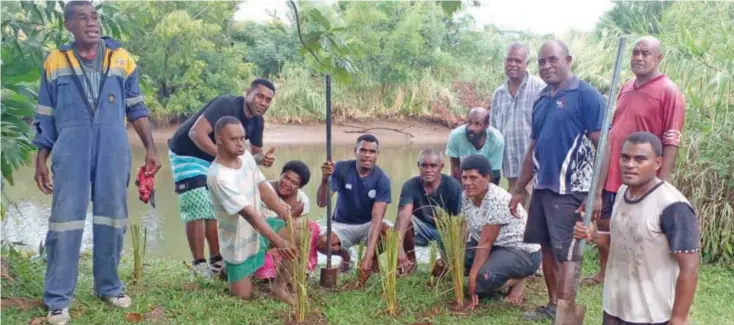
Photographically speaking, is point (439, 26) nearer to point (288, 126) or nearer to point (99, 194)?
point (288, 126)

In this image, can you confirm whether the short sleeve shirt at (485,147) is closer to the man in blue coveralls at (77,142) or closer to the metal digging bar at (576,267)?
the metal digging bar at (576,267)

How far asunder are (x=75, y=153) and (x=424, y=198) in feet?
7.37

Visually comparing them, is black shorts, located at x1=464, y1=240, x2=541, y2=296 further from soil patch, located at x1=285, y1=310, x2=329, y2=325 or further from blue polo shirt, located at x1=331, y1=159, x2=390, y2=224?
soil patch, located at x1=285, y1=310, x2=329, y2=325

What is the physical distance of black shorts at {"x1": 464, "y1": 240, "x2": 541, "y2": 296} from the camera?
159 inches

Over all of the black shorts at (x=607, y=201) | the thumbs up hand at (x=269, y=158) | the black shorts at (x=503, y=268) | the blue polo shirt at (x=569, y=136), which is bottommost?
the black shorts at (x=503, y=268)

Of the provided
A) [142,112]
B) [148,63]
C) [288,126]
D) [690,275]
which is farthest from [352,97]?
[690,275]

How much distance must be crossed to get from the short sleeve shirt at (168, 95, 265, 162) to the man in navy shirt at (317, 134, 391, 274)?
55 cm

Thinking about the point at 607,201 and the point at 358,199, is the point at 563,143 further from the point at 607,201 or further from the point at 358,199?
the point at 358,199

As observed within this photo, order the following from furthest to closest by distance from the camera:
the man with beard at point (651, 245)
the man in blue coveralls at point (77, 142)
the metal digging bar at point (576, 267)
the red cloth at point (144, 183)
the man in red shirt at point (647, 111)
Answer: the red cloth at point (144, 183) → the man in red shirt at point (647, 111) → the man in blue coveralls at point (77, 142) → the metal digging bar at point (576, 267) → the man with beard at point (651, 245)

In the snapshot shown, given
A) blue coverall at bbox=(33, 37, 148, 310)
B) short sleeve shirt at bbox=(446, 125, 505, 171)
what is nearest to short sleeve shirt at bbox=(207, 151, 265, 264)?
blue coverall at bbox=(33, 37, 148, 310)

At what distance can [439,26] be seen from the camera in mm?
19312

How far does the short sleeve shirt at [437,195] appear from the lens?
4.64 metres

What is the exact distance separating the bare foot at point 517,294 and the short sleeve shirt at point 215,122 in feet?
6.23

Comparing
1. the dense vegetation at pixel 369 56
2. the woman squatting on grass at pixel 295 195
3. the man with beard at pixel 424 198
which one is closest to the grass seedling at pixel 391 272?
the man with beard at pixel 424 198
